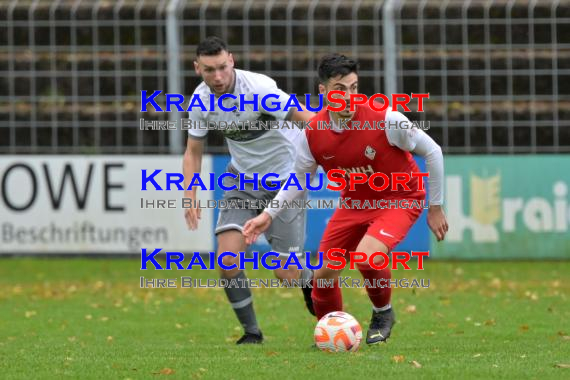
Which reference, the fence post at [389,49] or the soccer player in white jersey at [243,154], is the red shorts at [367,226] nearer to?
the soccer player in white jersey at [243,154]

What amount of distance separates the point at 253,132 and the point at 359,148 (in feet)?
4.84

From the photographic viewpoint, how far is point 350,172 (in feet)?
31.1

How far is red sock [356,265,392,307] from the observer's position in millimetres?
9555

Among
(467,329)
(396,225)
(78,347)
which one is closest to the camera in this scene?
(396,225)

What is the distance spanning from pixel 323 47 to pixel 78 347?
8.48 metres

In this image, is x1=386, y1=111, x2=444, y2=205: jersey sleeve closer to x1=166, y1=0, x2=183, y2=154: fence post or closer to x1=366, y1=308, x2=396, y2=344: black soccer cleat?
x1=366, y1=308, x2=396, y2=344: black soccer cleat

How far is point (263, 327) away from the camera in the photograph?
39.4 feet

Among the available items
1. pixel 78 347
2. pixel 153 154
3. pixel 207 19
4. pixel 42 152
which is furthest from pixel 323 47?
pixel 78 347

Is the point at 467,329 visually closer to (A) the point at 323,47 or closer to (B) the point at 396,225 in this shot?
(B) the point at 396,225

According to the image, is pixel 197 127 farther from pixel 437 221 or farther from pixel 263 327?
pixel 263 327

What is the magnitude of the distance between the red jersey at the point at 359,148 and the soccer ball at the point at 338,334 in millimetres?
904

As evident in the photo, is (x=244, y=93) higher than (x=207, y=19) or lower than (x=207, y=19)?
lower

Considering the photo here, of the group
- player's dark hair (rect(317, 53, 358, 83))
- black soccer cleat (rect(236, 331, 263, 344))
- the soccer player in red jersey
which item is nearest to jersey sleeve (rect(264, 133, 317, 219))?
the soccer player in red jersey

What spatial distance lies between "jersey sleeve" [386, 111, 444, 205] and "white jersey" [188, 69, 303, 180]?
50.6 inches
